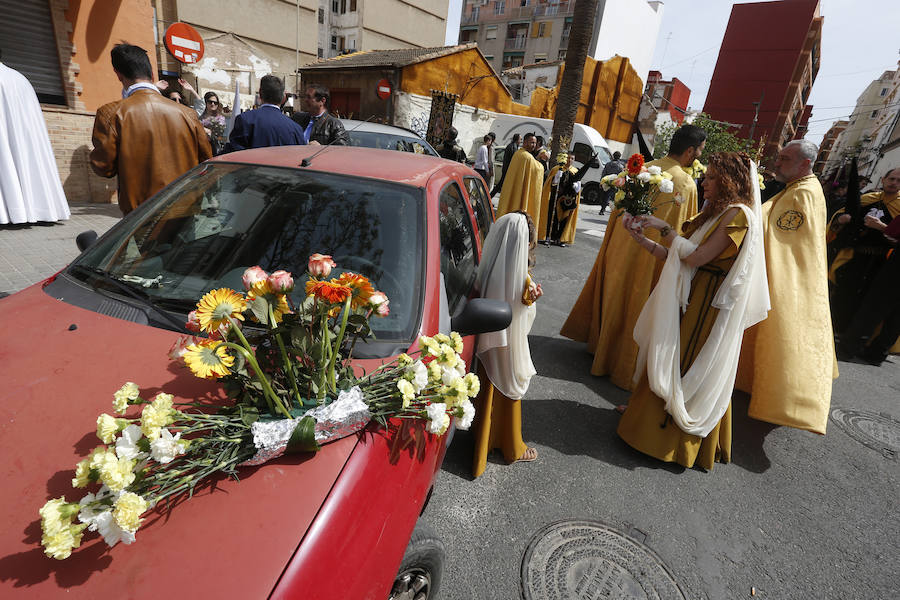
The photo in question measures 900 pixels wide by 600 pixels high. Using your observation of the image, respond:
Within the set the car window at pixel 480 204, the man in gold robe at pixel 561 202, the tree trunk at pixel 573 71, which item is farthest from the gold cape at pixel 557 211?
the car window at pixel 480 204

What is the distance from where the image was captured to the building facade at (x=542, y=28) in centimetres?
3450

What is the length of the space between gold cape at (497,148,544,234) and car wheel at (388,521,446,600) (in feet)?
20.4

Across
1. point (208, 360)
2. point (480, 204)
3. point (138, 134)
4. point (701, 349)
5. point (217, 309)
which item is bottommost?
point (701, 349)

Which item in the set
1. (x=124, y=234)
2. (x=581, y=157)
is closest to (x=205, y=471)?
(x=124, y=234)

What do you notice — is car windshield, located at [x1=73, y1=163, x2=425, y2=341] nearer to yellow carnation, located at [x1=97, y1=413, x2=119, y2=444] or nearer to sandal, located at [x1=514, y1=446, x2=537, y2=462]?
yellow carnation, located at [x1=97, y1=413, x2=119, y2=444]

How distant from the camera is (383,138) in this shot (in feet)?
24.9

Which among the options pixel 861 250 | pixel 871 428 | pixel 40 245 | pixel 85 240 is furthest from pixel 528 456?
pixel 40 245

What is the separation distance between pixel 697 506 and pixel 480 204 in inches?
97.6

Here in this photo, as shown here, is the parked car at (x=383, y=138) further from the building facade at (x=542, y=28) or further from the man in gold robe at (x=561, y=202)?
the building facade at (x=542, y=28)

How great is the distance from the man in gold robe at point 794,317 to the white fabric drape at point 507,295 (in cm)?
203

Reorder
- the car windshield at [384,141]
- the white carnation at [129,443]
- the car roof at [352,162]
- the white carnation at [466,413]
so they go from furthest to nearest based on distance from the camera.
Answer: the car windshield at [384,141], the car roof at [352,162], the white carnation at [466,413], the white carnation at [129,443]

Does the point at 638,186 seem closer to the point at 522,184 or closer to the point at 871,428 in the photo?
the point at 871,428

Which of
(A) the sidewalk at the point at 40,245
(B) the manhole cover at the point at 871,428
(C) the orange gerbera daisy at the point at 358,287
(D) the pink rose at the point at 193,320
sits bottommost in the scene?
(B) the manhole cover at the point at 871,428

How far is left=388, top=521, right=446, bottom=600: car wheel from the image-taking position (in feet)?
5.16
